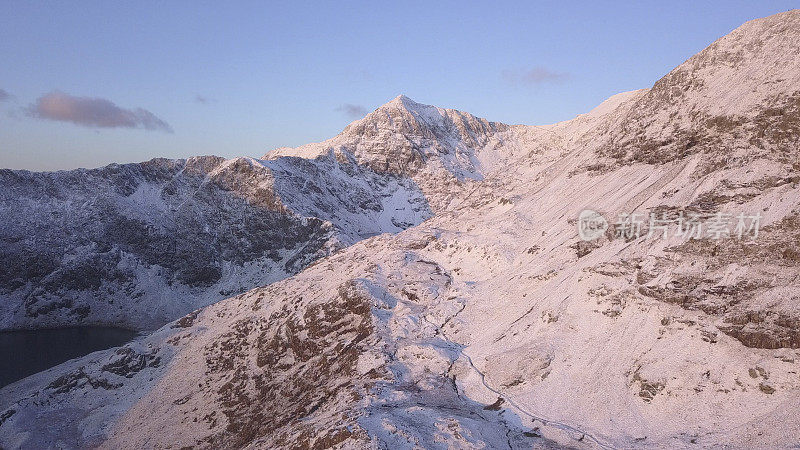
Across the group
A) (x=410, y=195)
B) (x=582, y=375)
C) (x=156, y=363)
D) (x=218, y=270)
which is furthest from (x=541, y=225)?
(x=410, y=195)

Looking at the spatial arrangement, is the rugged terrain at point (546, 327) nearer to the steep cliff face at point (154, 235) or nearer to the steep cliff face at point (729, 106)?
the steep cliff face at point (729, 106)

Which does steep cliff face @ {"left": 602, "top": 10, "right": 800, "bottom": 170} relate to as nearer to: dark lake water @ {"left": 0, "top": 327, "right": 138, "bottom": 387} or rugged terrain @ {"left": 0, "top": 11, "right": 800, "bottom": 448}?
rugged terrain @ {"left": 0, "top": 11, "right": 800, "bottom": 448}

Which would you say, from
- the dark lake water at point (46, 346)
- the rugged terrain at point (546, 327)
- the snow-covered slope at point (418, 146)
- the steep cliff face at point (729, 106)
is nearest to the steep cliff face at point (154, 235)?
the dark lake water at point (46, 346)

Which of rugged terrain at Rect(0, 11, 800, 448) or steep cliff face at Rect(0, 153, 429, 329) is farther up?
steep cliff face at Rect(0, 153, 429, 329)

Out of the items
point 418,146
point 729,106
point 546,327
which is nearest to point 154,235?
point 418,146

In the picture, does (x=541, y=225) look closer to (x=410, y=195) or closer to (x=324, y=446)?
(x=324, y=446)

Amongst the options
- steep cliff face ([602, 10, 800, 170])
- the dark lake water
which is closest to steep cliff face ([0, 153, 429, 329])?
the dark lake water
